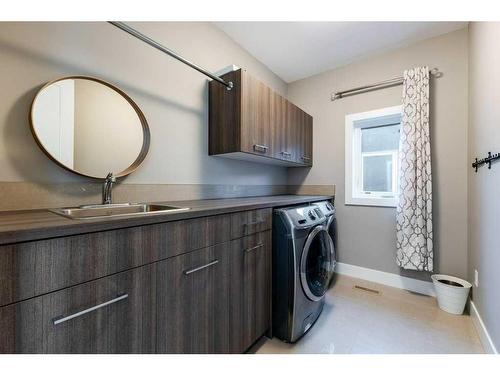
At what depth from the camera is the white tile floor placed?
1365 millimetres

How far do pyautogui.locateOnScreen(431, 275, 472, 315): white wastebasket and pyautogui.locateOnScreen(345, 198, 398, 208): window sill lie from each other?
0.76m

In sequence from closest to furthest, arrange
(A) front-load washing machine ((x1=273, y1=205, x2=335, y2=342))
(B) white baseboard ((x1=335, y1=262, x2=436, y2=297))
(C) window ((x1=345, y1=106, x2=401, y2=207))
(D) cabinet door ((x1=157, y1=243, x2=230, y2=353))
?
(D) cabinet door ((x1=157, y1=243, x2=230, y2=353)), (A) front-load washing machine ((x1=273, y1=205, x2=335, y2=342)), (B) white baseboard ((x1=335, y1=262, x2=436, y2=297)), (C) window ((x1=345, y1=106, x2=401, y2=207))

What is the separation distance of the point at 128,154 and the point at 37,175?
1.45ft

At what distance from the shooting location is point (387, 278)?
224 centimetres

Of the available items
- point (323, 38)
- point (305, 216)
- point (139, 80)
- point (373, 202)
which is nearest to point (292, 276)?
point (305, 216)

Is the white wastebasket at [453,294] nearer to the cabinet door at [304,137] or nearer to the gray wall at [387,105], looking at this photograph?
the gray wall at [387,105]

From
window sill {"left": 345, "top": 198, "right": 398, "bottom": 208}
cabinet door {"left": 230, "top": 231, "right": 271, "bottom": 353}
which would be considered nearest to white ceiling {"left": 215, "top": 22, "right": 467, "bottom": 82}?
window sill {"left": 345, "top": 198, "right": 398, "bottom": 208}

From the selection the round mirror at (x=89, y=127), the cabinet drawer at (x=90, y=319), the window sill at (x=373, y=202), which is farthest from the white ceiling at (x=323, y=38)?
the cabinet drawer at (x=90, y=319)

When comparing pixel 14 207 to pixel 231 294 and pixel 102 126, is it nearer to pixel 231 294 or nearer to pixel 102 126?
pixel 102 126

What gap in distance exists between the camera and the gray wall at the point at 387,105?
191 cm

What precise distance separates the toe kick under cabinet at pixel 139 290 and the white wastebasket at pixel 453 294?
5.30ft

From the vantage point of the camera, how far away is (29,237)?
0.56 meters

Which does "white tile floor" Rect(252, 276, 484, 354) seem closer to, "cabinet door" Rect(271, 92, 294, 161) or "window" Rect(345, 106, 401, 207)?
"window" Rect(345, 106, 401, 207)
